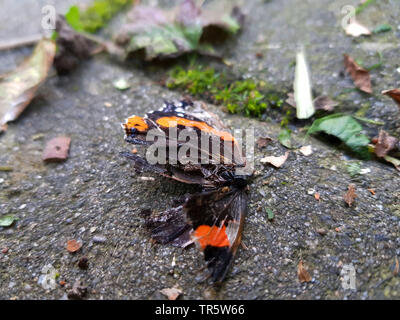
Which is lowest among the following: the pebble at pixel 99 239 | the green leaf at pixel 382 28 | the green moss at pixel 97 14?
the pebble at pixel 99 239

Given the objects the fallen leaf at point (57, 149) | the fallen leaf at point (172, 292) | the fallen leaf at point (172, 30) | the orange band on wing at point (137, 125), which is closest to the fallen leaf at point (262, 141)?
the orange band on wing at point (137, 125)

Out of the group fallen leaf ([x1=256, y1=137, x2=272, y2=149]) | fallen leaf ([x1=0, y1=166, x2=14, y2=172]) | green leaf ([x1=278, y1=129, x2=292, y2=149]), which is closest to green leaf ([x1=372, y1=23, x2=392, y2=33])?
green leaf ([x1=278, y1=129, x2=292, y2=149])

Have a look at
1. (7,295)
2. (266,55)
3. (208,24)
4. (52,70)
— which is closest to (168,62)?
(208,24)

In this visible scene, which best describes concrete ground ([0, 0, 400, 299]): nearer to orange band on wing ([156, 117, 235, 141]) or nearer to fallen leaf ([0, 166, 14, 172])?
fallen leaf ([0, 166, 14, 172])

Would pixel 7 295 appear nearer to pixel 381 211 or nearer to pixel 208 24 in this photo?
pixel 381 211

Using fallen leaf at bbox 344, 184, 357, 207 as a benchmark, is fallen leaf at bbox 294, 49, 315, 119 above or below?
above

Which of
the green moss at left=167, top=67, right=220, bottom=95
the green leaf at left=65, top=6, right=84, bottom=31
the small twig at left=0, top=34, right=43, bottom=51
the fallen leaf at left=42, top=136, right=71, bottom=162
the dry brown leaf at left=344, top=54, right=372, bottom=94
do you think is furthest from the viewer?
the small twig at left=0, top=34, right=43, bottom=51

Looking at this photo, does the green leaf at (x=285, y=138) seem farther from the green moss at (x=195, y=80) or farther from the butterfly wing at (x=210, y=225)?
the green moss at (x=195, y=80)
